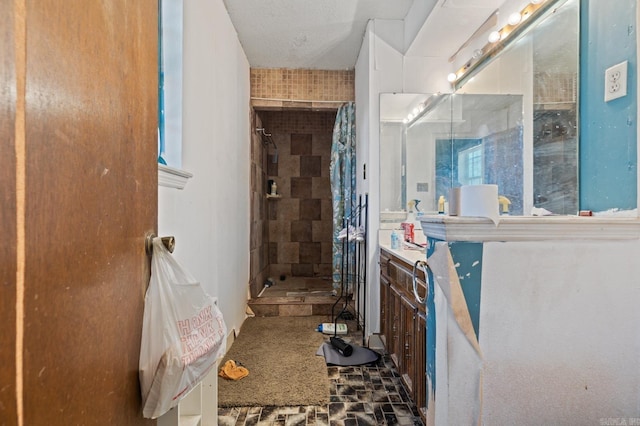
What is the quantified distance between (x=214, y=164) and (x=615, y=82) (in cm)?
192

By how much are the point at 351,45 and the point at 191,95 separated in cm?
169

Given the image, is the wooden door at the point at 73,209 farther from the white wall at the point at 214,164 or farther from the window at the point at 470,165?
the window at the point at 470,165

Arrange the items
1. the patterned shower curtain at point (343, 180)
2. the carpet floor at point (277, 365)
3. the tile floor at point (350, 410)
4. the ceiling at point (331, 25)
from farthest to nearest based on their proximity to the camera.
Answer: the patterned shower curtain at point (343, 180) < the ceiling at point (331, 25) < the carpet floor at point (277, 365) < the tile floor at point (350, 410)

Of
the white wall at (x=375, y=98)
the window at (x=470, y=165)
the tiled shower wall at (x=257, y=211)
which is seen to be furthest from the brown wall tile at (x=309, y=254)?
the window at (x=470, y=165)

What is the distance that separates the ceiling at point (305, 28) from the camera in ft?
7.32

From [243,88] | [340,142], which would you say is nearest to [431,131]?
[340,142]

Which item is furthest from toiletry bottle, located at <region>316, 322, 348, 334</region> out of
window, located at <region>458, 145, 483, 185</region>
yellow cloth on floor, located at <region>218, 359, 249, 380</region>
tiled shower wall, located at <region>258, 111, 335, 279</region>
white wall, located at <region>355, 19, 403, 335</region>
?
tiled shower wall, located at <region>258, 111, 335, 279</region>

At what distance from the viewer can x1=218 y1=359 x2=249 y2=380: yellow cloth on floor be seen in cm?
195

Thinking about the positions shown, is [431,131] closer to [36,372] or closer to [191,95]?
[191,95]

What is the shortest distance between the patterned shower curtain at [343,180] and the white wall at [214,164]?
91 cm

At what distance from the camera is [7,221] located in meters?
0.40

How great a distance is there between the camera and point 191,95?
162cm

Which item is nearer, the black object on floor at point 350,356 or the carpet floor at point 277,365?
the carpet floor at point 277,365

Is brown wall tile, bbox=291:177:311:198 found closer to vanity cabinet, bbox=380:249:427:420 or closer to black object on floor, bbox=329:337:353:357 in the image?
vanity cabinet, bbox=380:249:427:420
